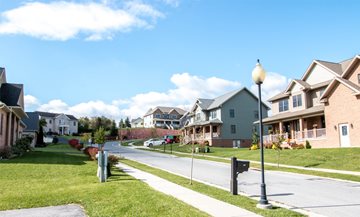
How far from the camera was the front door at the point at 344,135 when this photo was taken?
30.0 meters

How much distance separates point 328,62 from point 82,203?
34.8 metres

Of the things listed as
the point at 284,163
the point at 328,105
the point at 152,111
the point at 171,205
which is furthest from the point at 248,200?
the point at 152,111

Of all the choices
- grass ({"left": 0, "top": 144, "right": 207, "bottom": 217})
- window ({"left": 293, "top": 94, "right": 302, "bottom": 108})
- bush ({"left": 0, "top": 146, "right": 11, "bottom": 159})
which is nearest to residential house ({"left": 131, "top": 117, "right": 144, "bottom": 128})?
window ({"left": 293, "top": 94, "right": 302, "bottom": 108})

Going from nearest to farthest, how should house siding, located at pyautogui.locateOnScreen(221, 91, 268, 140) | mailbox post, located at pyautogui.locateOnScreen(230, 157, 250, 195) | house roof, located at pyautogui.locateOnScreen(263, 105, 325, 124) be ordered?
mailbox post, located at pyautogui.locateOnScreen(230, 157, 250, 195)
house roof, located at pyautogui.locateOnScreen(263, 105, 325, 124)
house siding, located at pyautogui.locateOnScreen(221, 91, 268, 140)

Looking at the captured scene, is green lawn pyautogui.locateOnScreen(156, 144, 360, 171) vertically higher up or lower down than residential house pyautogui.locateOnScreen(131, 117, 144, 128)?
lower down

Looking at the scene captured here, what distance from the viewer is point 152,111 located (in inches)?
4567

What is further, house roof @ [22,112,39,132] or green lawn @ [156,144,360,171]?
house roof @ [22,112,39,132]

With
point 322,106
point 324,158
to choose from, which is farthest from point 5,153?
point 322,106

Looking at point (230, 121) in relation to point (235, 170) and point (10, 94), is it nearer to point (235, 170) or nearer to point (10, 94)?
point (10, 94)

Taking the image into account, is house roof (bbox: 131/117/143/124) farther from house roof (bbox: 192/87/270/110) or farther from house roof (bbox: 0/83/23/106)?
house roof (bbox: 0/83/23/106)

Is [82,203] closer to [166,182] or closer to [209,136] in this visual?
[166,182]

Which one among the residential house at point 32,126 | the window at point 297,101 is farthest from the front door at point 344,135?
the residential house at point 32,126

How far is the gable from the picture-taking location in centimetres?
3622

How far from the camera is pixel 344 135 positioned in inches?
1201
